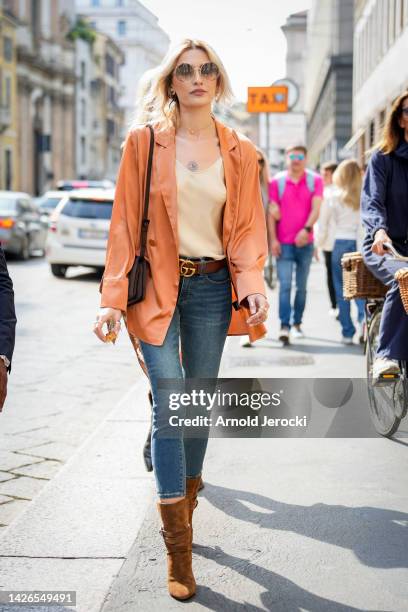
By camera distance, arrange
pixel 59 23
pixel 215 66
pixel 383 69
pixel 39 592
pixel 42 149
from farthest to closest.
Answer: pixel 59 23 → pixel 42 149 → pixel 383 69 → pixel 215 66 → pixel 39 592

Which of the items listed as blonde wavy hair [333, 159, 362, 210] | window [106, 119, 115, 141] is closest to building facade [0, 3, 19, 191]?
window [106, 119, 115, 141]

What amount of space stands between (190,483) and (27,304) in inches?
384

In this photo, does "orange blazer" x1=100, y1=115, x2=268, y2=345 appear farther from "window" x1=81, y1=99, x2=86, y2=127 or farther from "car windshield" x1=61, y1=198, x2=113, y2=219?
"window" x1=81, y1=99, x2=86, y2=127

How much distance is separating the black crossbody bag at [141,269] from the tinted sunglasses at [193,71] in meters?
0.30

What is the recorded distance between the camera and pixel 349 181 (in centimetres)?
980

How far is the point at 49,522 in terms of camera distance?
13.4 ft

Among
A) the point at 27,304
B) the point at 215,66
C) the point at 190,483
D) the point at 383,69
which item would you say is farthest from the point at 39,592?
the point at 383,69

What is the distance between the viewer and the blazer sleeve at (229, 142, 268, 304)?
360 centimetres

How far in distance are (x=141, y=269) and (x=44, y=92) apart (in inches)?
2662

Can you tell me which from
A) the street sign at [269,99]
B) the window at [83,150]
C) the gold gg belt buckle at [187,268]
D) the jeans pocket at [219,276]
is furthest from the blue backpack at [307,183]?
the window at [83,150]

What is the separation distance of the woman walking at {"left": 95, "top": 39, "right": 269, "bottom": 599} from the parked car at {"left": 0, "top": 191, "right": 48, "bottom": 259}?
17454mm

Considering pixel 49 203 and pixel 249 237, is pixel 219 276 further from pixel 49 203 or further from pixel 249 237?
pixel 49 203

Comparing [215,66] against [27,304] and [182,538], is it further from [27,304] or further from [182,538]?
[27,304]

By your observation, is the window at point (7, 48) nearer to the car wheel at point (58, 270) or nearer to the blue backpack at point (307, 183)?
the car wheel at point (58, 270)
